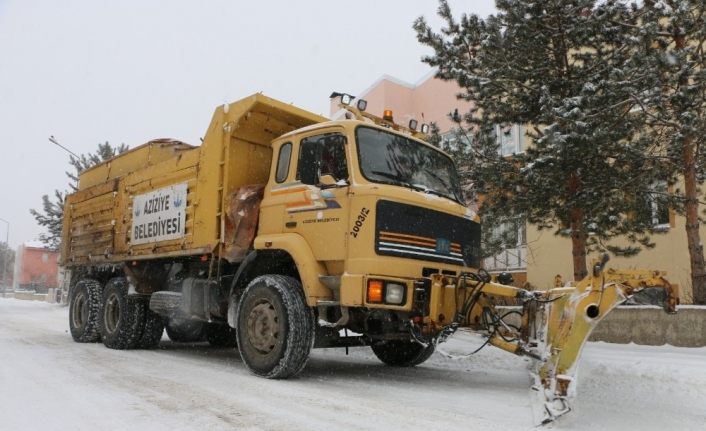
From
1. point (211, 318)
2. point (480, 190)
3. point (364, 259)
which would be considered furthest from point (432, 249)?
point (480, 190)

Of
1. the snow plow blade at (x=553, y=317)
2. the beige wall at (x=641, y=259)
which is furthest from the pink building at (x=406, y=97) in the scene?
the snow plow blade at (x=553, y=317)

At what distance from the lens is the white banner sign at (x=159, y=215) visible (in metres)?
8.18

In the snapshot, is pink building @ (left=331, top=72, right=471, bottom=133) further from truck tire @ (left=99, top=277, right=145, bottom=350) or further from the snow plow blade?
the snow plow blade

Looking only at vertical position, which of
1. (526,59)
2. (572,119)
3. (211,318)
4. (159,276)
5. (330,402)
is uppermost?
(526,59)

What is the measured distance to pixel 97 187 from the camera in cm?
1069

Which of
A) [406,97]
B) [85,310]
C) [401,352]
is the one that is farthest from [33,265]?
[401,352]

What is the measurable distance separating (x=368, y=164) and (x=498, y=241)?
5596 mm

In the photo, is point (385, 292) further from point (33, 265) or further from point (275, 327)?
point (33, 265)

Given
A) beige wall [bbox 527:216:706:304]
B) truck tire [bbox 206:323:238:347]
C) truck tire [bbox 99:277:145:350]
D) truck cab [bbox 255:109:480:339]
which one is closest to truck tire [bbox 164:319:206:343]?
truck tire [bbox 206:323:238:347]

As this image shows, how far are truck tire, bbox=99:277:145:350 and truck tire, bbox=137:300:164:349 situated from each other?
5 centimetres

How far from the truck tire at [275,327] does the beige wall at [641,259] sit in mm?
7104

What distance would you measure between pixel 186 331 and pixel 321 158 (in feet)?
18.7

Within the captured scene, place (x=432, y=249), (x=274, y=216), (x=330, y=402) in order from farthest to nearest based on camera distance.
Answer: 1. (x=274, y=216)
2. (x=432, y=249)
3. (x=330, y=402)

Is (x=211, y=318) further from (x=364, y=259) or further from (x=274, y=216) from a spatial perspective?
(x=364, y=259)
